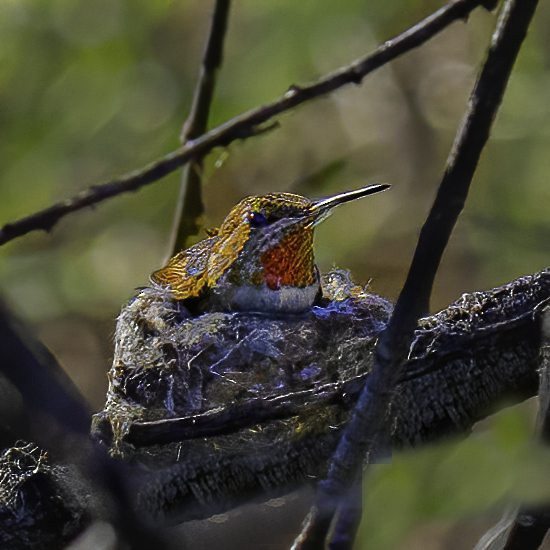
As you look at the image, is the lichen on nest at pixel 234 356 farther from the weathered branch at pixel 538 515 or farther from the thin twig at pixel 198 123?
the weathered branch at pixel 538 515

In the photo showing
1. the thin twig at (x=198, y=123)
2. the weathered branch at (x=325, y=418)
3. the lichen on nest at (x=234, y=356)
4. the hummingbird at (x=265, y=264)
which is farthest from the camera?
the hummingbird at (x=265, y=264)

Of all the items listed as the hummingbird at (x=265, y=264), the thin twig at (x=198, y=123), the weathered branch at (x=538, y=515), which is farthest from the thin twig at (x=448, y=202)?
the hummingbird at (x=265, y=264)

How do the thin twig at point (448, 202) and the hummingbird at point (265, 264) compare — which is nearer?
the thin twig at point (448, 202)

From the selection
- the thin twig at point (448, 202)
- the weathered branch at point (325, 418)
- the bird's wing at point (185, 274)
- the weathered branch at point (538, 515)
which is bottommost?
the weathered branch at point (538, 515)

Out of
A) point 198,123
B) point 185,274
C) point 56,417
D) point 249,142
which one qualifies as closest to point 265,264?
point 185,274

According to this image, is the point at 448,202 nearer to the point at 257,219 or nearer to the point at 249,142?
the point at 257,219

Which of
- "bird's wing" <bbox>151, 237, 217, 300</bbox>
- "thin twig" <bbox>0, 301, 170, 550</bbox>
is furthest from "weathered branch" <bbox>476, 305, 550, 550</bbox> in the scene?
"bird's wing" <bbox>151, 237, 217, 300</bbox>

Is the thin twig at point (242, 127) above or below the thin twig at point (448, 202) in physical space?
above
